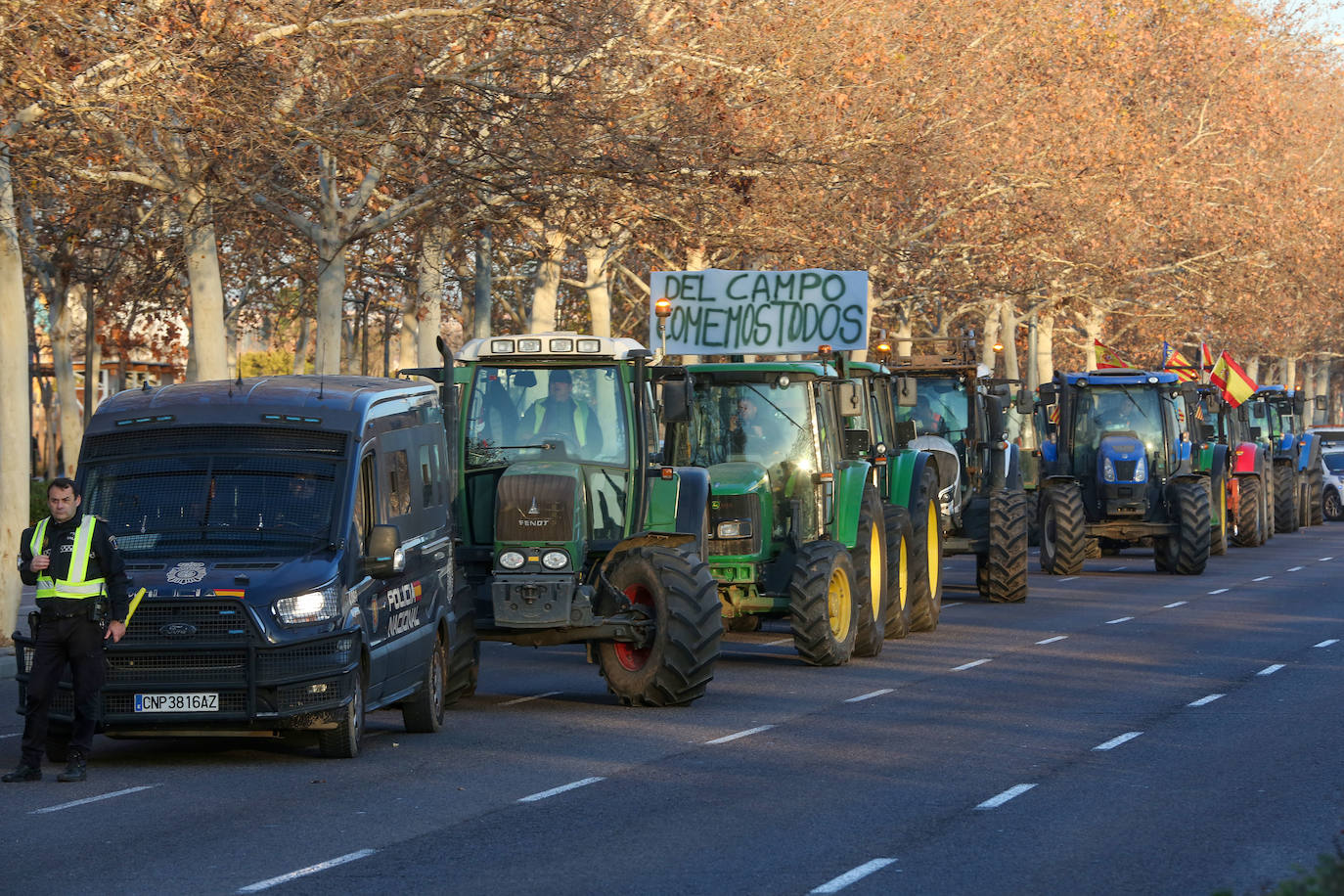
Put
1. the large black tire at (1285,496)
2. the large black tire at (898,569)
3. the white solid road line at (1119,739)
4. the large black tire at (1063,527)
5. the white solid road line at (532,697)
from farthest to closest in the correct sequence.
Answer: the large black tire at (1285,496), the large black tire at (1063,527), the large black tire at (898,569), the white solid road line at (532,697), the white solid road line at (1119,739)

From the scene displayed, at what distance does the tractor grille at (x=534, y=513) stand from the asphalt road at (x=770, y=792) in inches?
50.8

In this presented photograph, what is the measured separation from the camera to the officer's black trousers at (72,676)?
12.0m

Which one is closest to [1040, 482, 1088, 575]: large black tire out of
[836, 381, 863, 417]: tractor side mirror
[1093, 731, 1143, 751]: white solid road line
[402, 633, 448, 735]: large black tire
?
[836, 381, 863, 417]: tractor side mirror

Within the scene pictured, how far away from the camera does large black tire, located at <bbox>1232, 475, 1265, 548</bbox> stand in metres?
37.9

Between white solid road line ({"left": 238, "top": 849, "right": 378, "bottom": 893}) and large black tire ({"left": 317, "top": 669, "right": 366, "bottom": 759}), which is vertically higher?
large black tire ({"left": 317, "top": 669, "right": 366, "bottom": 759})

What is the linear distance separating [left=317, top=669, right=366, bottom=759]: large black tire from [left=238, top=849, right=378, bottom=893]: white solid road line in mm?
2861

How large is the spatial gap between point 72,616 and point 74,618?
16 millimetres

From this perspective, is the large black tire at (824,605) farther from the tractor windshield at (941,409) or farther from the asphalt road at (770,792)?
the tractor windshield at (941,409)

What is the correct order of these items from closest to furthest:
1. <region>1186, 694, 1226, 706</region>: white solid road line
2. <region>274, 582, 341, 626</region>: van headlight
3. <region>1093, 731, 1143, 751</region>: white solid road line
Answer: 1. <region>274, 582, 341, 626</region>: van headlight
2. <region>1093, 731, 1143, 751</region>: white solid road line
3. <region>1186, 694, 1226, 706</region>: white solid road line

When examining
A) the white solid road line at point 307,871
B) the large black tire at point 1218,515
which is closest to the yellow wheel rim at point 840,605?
the white solid road line at point 307,871

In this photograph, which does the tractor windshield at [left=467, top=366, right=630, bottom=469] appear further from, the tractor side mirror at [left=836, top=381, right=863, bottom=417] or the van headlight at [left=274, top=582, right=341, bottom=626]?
the van headlight at [left=274, top=582, right=341, bottom=626]

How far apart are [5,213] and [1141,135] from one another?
38.0 m

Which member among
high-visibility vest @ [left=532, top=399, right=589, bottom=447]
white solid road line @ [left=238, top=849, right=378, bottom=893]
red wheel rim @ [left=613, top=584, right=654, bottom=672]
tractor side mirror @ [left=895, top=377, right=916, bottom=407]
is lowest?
white solid road line @ [left=238, top=849, right=378, bottom=893]

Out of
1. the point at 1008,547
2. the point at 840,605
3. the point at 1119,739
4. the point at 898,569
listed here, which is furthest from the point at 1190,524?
the point at 1119,739
